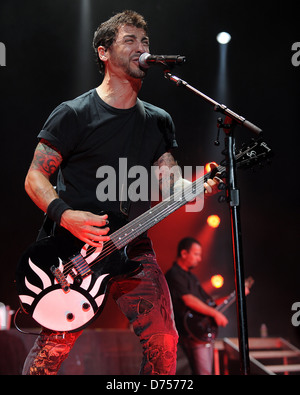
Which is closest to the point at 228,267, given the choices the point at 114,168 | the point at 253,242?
the point at 253,242

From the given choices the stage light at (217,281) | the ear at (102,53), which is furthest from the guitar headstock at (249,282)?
the ear at (102,53)

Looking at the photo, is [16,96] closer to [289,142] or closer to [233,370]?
[289,142]

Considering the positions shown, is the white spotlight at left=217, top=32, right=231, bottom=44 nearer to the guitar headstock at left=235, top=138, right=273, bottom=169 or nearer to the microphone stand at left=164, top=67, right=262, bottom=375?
the guitar headstock at left=235, top=138, right=273, bottom=169

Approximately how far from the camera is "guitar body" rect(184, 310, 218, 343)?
5.80 meters

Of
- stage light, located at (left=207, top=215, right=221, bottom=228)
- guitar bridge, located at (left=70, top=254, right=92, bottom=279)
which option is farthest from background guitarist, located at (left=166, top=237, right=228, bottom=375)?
guitar bridge, located at (left=70, top=254, right=92, bottom=279)

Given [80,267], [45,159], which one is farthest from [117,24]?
[80,267]

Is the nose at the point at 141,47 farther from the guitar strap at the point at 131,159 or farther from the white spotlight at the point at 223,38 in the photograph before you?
the white spotlight at the point at 223,38

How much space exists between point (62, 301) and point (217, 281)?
550 cm

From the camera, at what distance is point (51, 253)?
2516mm

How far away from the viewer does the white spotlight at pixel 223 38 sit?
234 inches

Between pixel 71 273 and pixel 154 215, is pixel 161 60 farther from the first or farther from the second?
pixel 71 273

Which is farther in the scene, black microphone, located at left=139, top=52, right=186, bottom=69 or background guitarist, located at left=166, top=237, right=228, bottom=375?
background guitarist, located at left=166, top=237, right=228, bottom=375
